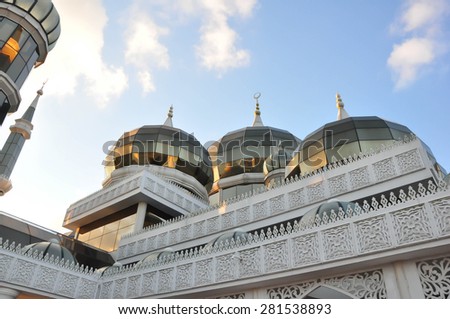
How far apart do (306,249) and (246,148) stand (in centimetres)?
1872

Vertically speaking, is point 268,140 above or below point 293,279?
above

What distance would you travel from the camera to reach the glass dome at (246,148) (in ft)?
80.1

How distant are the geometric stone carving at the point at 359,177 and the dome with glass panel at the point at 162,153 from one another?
14.3 m

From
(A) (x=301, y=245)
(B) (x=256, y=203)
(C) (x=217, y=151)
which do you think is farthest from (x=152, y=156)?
(A) (x=301, y=245)

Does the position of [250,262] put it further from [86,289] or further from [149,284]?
[86,289]

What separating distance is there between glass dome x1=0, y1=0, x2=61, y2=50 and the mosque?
76mm

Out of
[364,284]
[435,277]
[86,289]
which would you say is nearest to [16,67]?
[86,289]

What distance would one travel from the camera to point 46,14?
68.9 ft

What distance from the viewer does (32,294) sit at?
953 cm

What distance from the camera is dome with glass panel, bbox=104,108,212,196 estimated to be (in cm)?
2370

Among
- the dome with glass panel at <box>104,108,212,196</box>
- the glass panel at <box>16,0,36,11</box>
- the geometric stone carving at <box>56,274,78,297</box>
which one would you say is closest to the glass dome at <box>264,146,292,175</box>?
the dome with glass panel at <box>104,108,212,196</box>

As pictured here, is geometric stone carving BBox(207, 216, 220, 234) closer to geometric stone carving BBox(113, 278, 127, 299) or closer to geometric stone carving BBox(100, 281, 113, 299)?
geometric stone carving BBox(113, 278, 127, 299)

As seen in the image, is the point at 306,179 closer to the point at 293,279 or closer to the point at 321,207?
the point at 321,207
